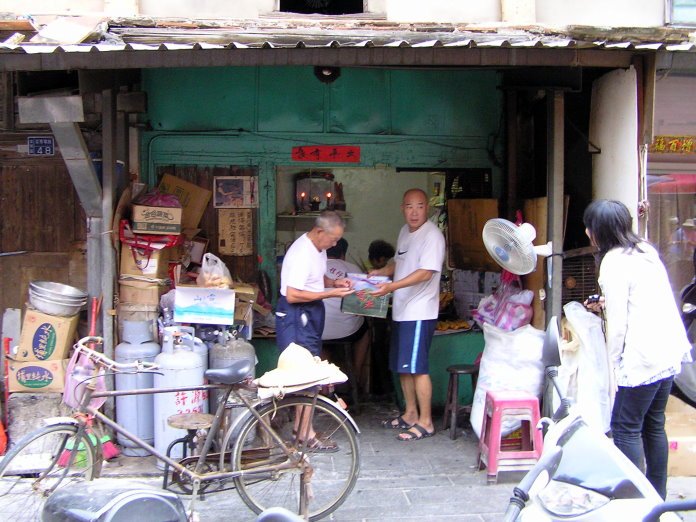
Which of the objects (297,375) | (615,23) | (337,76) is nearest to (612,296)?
(297,375)

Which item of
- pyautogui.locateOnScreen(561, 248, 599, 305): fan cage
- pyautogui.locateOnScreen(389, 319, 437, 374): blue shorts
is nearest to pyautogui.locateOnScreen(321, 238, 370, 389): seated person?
pyautogui.locateOnScreen(389, 319, 437, 374): blue shorts

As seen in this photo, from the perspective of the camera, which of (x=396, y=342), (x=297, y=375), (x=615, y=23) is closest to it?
(x=297, y=375)

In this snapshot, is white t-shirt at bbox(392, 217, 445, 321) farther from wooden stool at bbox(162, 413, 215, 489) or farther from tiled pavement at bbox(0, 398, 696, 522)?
wooden stool at bbox(162, 413, 215, 489)

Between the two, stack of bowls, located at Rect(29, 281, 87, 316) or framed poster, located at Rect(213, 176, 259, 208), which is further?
framed poster, located at Rect(213, 176, 259, 208)

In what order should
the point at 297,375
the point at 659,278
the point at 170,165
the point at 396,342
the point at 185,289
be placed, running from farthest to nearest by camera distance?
the point at 170,165
the point at 396,342
the point at 185,289
the point at 297,375
the point at 659,278

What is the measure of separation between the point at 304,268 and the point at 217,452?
170cm

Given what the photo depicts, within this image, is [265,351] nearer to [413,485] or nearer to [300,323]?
[300,323]

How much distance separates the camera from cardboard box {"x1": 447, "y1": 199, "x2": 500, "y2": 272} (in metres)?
7.18

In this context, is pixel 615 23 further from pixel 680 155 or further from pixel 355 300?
pixel 355 300

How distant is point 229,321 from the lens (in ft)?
20.2

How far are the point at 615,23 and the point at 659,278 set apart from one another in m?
4.40

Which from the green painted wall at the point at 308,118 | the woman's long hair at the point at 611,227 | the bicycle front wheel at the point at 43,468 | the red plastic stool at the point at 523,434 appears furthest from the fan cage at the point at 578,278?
the bicycle front wheel at the point at 43,468

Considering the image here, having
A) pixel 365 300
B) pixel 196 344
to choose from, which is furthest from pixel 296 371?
pixel 365 300

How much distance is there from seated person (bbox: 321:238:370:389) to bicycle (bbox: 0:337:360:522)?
2.09 meters
